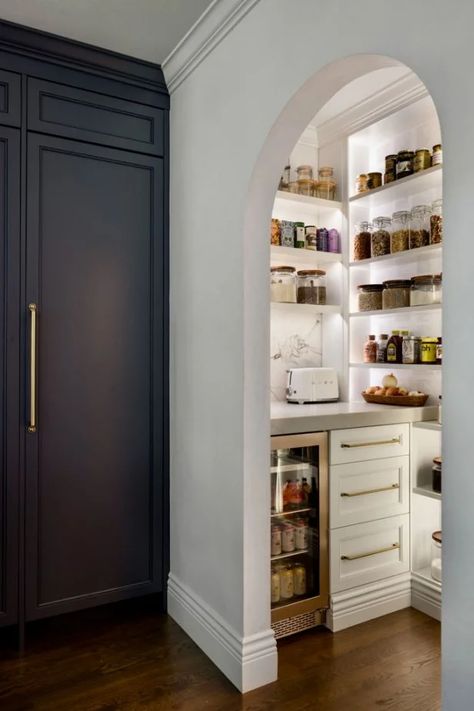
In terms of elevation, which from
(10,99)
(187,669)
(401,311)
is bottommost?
(187,669)

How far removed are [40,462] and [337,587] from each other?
1.41m

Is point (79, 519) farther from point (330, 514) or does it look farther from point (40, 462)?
point (330, 514)

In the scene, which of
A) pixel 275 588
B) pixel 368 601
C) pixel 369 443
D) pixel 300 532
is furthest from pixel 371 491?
pixel 275 588

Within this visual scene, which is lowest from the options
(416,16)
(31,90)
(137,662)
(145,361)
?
(137,662)

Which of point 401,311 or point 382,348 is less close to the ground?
point 401,311

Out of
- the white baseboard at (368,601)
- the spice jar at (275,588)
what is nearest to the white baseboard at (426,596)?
the white baseboard at (368,601)

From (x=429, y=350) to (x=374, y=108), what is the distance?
4.16 ft

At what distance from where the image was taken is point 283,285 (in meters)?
2.92

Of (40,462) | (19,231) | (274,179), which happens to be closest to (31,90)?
(19,231)

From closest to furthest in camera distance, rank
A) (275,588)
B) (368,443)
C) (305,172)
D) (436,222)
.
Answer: (275,588)
(368,443)
(436,222)
(305,172)

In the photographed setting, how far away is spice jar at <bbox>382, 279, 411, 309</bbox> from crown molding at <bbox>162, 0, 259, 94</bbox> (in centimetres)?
139

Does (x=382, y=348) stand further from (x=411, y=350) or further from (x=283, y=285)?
(x=283, y=285)

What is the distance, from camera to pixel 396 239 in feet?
9.11

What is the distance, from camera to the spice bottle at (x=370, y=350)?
9.69 feet
